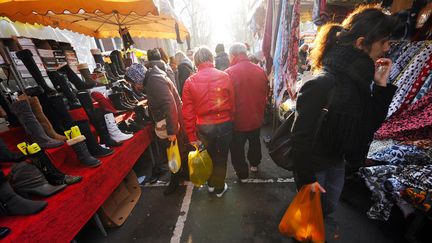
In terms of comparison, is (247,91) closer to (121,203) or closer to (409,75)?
(409,75)

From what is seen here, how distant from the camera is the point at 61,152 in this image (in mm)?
2494

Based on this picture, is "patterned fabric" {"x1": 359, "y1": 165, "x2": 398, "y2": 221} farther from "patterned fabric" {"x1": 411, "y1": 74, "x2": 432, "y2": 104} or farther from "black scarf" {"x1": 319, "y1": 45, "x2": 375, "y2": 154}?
"black scarf" {"x1": 319, "y1": 45, "x2": 375, "y2": 154}

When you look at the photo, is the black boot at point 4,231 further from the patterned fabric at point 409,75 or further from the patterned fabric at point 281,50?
the patterned fabric at point 409,75

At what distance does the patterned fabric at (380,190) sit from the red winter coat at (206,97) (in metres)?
1.93

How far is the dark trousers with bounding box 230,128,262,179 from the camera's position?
331 cm

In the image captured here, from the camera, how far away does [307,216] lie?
5.46ft

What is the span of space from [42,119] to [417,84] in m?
4.75

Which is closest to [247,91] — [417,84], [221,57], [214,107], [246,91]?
[246,91]

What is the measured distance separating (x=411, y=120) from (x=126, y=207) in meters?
4.11

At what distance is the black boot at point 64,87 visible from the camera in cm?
278

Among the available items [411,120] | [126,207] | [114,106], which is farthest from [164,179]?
[411,120]

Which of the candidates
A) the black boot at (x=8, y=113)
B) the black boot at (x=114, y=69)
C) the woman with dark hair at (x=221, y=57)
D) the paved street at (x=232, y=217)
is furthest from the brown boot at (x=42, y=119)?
the woman with dark hair at (x=221, y=57)

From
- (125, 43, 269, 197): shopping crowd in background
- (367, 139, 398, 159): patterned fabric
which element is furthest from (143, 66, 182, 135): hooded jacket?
(367, 139, 398, 159): patterned fabric

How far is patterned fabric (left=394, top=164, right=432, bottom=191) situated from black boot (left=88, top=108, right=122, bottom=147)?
140 inches
